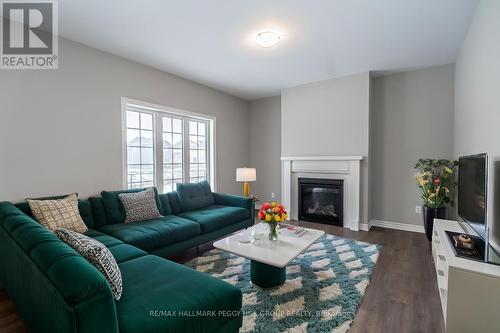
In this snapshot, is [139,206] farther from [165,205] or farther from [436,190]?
[436,190]

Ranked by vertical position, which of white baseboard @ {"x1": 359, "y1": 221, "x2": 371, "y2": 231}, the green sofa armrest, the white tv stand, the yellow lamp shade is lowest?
white baseboard @ {"x1": 359, "y1": 221, "x2": 371, "y2": 231}

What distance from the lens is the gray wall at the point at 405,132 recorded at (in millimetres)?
3754

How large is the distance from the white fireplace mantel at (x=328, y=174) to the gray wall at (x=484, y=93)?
147cm

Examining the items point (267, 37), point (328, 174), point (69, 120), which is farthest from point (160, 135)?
point (328, 174)

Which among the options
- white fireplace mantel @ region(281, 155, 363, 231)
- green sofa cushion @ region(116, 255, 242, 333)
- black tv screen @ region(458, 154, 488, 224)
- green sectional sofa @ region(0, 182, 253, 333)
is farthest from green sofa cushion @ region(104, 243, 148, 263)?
white fireplace mantel @ region(281, 155, 363, 231)

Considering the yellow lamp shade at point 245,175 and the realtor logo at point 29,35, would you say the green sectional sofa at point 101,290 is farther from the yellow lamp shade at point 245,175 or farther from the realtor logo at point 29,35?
the yellow lamp shade at point 245,175

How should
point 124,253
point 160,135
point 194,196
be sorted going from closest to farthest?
1. point 124,253
2. point 194,196
3. point 160,135

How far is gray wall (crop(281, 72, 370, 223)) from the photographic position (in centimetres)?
405

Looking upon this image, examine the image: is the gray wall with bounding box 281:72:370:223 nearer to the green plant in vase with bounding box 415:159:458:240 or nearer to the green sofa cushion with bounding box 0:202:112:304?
the green plant in vase with bounding box 415:159:458:240

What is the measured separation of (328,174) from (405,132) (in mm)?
1448

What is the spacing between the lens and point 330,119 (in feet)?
14.3

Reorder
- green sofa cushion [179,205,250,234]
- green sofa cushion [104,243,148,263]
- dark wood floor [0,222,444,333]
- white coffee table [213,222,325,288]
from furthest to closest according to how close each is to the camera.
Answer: green sofa cushion [179,205,250,234] → white coffee table [213,222,325,288] → green sofa cushion [104,243,148,263] → dark wood floor [0,222,444,333]

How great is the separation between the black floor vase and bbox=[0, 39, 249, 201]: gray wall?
14.1 feet

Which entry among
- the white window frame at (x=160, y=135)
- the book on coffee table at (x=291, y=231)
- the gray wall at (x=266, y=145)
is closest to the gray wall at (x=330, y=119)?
the gray wall at (x=266, y=145)
